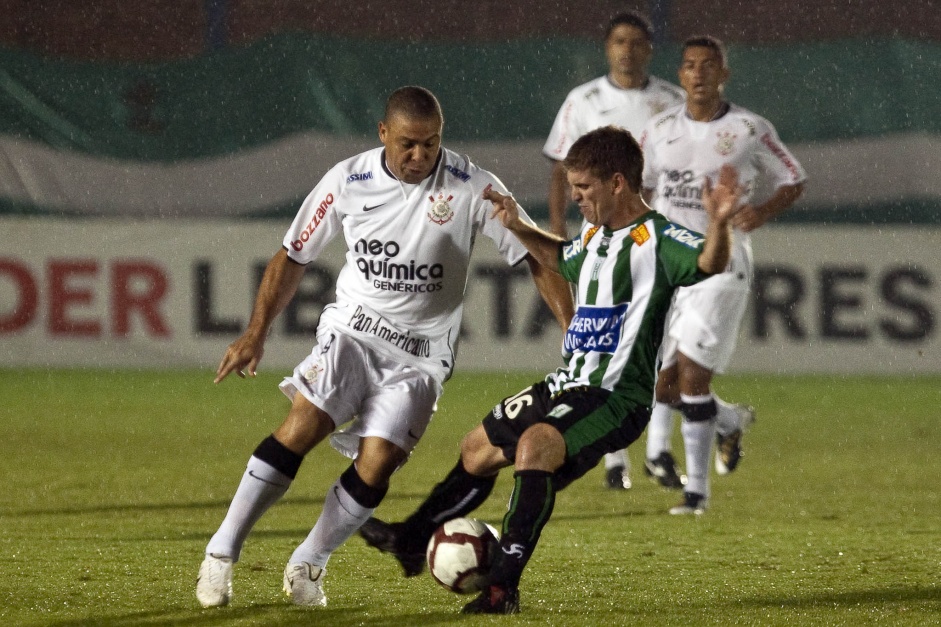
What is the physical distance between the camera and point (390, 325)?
4.91 meters

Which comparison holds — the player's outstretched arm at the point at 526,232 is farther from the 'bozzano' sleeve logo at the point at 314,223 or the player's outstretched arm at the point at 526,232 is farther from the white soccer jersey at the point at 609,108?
the white soccer jersey at the point at 609,108

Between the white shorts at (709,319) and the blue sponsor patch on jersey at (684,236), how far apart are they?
271 cm

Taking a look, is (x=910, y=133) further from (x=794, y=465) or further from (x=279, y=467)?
(x=279, y=467)

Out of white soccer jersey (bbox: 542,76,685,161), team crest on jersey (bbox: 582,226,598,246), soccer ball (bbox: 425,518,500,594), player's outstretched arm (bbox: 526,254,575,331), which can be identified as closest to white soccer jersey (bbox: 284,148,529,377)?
player's outstretched arm (bbox: 526,254,575,331)

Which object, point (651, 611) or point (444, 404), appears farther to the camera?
point (444, 404)

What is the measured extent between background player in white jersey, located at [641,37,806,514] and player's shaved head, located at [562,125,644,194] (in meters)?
2.58

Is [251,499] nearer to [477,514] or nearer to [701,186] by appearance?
[477,514]

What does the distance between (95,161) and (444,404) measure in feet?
11.3

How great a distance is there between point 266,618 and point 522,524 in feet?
2.45

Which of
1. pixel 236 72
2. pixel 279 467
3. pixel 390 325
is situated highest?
pixel 236 72

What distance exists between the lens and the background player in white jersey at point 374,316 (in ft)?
15.4

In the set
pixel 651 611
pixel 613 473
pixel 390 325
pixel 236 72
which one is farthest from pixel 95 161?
pixel 651 611

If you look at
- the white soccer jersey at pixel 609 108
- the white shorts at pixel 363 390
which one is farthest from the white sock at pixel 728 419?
the white shorts at pixel 363 390

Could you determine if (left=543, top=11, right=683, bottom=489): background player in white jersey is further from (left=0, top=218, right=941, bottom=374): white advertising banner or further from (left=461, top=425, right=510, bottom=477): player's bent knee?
(left=0, top=218, right=941, bottom=374): white advertising banner
